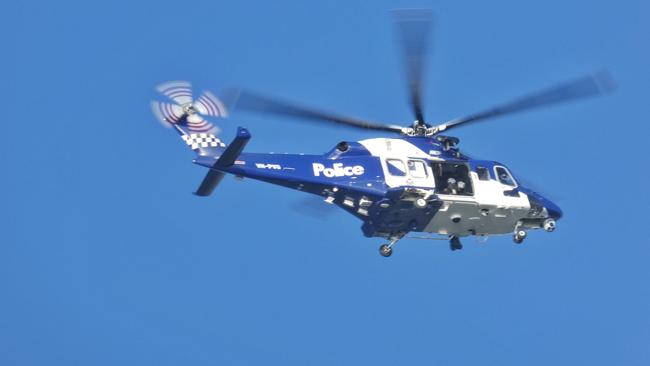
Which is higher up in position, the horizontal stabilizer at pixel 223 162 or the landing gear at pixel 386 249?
the landing gear at pixel 386 249

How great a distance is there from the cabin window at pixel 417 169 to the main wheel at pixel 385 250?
1.83 m

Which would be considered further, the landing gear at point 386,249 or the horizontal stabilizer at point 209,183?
the landing gear at point 386,249

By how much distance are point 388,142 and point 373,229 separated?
203 centimetres

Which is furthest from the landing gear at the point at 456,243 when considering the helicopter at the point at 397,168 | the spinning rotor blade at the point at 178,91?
the spinning rotor blade at the point at 178,91

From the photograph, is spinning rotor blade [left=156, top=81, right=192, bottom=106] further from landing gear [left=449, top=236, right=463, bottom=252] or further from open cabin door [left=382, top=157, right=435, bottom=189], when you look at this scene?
landing gear [left=449, top=236, right=463, bottom=252]

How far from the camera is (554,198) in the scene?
34.8m

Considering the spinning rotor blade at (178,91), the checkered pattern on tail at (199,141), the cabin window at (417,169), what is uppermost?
the cabin window at (417,169)

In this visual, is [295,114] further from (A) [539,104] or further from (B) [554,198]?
(B) [554,198]

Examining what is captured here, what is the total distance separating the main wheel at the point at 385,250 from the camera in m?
32.5

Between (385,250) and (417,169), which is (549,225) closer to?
(417,169)

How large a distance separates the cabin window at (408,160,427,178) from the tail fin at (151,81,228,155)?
169 inches

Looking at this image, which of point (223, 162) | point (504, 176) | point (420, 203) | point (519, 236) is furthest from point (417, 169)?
point (223, 162)

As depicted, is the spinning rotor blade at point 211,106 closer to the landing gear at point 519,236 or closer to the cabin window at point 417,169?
the cabin window at point 417,169

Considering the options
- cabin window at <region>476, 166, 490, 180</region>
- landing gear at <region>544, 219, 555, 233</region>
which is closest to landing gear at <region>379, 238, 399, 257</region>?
A: cabin window at <region>476, 166, 490, 180</region>
